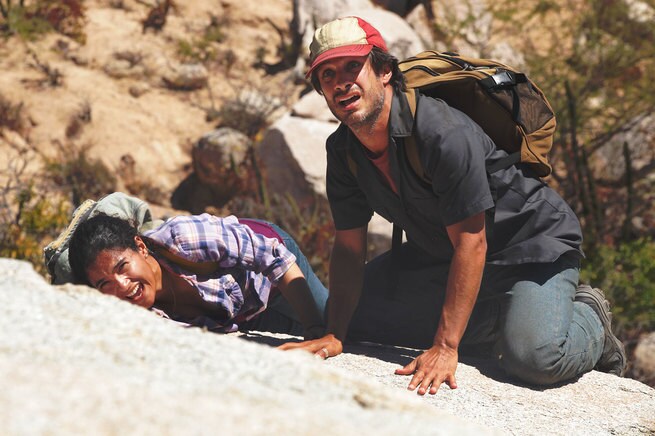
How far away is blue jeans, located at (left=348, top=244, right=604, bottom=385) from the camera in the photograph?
10.7 feet

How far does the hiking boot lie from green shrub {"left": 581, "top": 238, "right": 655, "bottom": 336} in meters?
2.53

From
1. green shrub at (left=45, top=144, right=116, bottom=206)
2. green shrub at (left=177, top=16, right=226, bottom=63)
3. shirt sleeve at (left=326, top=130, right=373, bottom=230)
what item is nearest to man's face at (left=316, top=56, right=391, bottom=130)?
shirt sleeve at (left=326, top=130, right=373, bottom=230)

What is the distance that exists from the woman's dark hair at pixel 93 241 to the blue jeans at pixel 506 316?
4.04ft

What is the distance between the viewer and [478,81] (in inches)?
128

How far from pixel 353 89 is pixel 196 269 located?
0.96 metres

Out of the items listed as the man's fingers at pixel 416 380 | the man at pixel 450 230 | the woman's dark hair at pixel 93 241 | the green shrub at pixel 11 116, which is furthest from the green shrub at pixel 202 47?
the man's fingers at pixel 416 380

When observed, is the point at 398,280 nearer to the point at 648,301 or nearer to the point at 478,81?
the point at 478,81

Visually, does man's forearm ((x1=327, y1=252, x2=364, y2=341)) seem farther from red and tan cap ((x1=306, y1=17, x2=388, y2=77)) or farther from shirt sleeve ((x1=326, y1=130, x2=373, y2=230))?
red and tan cap ((x1=306, y1=17, x2=388, y2=77))

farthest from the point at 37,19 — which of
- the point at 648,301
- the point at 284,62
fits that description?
the point at 648,301

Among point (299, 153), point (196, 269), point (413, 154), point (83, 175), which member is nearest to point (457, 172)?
point (413, 154)

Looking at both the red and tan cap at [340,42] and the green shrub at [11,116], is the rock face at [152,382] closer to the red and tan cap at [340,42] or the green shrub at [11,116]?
the red and tan cap at [340,42]

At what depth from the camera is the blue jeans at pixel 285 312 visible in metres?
3.80

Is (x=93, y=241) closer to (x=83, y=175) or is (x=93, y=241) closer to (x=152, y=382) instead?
(x=152, y=382)

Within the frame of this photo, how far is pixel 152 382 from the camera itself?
162 centimetres
